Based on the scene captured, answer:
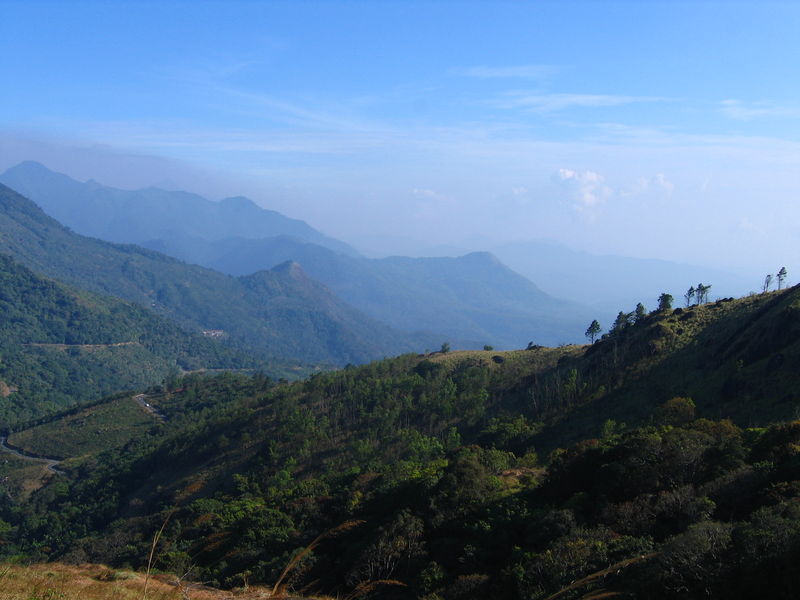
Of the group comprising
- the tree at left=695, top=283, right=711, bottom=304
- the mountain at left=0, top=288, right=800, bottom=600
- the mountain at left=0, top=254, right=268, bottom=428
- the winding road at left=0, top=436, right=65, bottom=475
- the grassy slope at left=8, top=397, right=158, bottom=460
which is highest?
the tree at left=695, top=283, right=711, bottom=304

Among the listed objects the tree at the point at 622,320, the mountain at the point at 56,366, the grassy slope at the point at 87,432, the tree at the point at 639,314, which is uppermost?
the tree at the point at 639,314

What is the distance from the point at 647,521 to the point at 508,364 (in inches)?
2021

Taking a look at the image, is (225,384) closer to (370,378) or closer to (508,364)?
(370,378)

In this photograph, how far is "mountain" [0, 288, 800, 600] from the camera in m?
14.4

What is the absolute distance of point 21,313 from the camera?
198000 millimetres

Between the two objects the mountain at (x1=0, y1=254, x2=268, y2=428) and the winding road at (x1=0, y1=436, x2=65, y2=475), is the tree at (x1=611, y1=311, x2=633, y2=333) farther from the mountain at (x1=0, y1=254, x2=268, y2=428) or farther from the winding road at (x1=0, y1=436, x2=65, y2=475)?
the mountain at (x1=0, y1=254, x2=268, y2=428)

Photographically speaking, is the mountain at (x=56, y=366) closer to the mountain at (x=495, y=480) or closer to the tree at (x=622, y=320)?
the mountain at (x=495, y=480)

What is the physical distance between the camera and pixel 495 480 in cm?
2569

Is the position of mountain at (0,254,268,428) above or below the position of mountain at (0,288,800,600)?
below

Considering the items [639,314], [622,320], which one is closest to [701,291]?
[639,314]

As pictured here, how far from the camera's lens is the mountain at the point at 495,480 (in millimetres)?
14414

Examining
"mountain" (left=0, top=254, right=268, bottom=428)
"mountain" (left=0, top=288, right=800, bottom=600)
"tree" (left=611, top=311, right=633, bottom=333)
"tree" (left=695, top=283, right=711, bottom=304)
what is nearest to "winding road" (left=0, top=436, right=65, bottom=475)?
"mountain" (left=0, top=288, right=800, bottom=600)

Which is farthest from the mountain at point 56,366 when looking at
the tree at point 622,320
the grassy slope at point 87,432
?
the tree at point 622,320

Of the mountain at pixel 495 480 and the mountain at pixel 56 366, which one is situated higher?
the mountain at pixel 495 480
